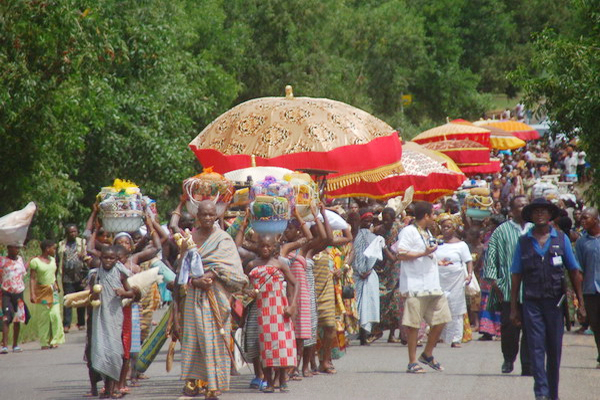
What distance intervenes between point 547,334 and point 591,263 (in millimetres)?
3069

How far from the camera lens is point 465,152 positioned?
27359mm

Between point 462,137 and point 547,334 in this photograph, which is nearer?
point 547,334

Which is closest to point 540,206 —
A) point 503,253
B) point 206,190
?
point 503,253

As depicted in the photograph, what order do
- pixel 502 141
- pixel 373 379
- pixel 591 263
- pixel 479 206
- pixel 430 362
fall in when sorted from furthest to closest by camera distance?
pixel 502 141 → pixel 479 206 → pixel 591 263 → pixel 430 362 → pixel 373 379

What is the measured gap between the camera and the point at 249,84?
147 feet

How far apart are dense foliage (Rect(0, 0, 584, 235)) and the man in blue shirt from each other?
27.6 feet

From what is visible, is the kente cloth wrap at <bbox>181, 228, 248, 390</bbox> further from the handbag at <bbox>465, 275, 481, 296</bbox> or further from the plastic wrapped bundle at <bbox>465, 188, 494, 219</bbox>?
the plastic wrapped bundle at <bbox>465, 188, 494, 219</bbox>

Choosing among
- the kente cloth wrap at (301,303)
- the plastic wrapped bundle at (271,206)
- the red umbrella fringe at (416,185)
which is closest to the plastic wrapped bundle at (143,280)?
the plastic wrapped bundle at (271,206)

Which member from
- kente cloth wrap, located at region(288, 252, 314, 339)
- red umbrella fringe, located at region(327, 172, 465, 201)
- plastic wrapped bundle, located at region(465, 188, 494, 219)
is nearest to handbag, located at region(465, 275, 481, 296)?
plastic wrapped bundle, located at region(465, 188, 494, 219)

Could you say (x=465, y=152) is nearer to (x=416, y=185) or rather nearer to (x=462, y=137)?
(x=462, y=137)

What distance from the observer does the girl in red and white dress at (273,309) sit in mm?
10844

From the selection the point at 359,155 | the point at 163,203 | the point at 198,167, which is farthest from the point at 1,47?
the point at 198,167

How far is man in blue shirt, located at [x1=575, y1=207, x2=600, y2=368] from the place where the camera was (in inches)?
504

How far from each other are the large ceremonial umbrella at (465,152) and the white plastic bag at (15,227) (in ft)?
43.1
